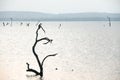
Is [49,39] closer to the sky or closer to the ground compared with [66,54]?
closer to the sky

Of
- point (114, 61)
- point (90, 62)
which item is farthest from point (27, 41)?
point (114, 61)

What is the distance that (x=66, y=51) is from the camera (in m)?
2.62

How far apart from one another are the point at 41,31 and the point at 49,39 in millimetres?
117

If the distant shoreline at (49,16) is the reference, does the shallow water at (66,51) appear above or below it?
below

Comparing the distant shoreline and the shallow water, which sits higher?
the distant shoreline

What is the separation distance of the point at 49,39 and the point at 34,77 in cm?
43

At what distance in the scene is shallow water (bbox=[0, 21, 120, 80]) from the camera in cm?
259

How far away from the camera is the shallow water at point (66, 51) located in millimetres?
2590

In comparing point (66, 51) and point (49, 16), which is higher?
point (49, 16)

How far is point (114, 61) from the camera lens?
2623mm

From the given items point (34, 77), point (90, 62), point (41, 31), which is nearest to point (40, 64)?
point (34, 77)

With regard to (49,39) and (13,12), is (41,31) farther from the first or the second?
(13,12)

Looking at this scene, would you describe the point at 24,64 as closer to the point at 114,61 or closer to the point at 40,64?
the point at 40,64

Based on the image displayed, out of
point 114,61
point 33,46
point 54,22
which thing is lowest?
point 114,61
